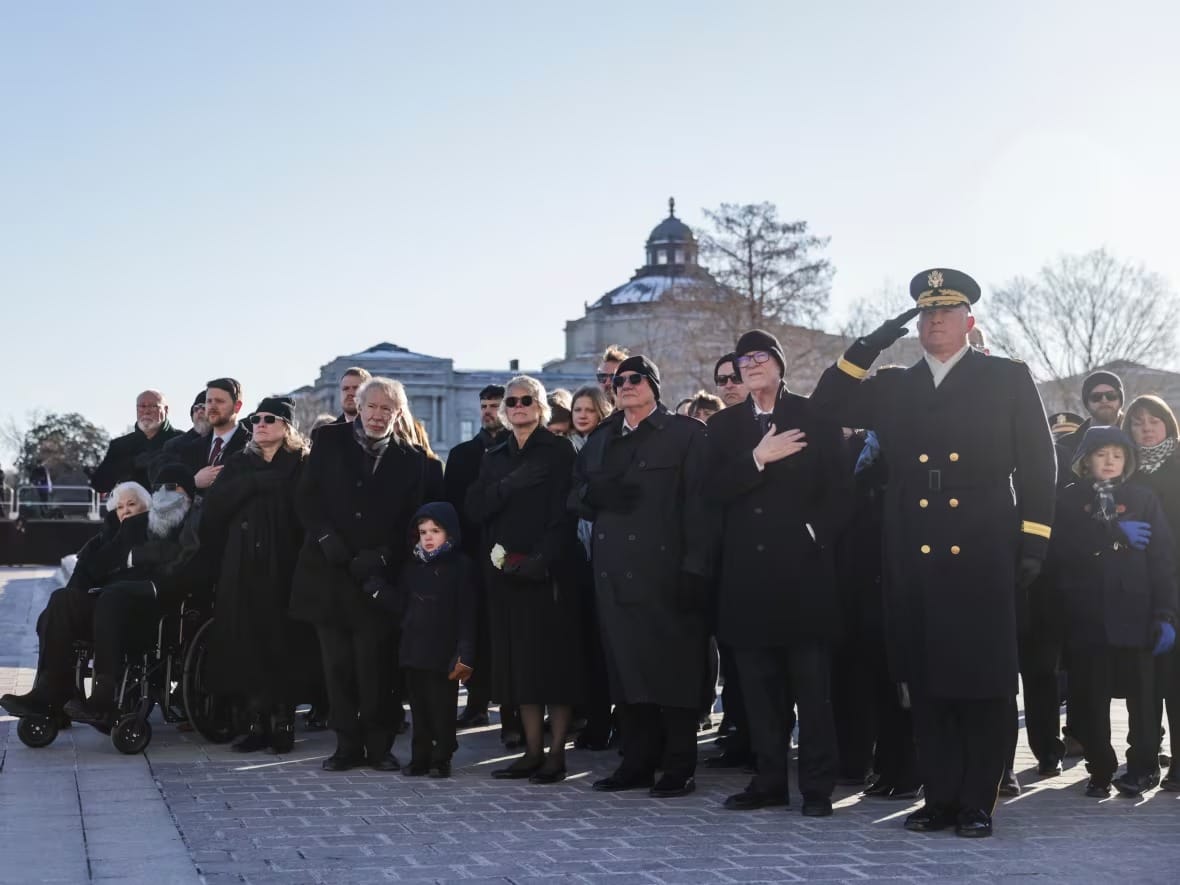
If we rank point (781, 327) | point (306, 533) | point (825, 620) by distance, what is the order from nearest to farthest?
1. point (825, 620)
2. point (306, 533)
3. point (781, 327)

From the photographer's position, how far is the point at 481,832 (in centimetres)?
713

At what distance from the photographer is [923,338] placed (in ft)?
25.1

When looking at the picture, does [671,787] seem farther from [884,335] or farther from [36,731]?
[36,731]

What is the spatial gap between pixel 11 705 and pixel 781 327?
47766mm

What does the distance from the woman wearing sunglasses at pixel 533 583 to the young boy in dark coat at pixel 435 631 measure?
167mm

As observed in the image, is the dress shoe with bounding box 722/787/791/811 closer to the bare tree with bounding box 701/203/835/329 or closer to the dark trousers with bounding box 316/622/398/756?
the dark trousers with bounding box 316/622/398/756

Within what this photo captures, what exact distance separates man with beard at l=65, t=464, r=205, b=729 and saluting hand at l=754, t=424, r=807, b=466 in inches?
154

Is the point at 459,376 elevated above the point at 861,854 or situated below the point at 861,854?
above

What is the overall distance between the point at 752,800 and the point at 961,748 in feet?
3.38

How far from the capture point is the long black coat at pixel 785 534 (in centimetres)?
788

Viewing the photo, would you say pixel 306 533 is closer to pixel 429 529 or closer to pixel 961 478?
pixel 429 529

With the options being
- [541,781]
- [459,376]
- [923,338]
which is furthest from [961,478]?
[459,376]

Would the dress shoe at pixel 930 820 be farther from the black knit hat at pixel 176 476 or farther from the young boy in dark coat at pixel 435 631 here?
the black knit hat at pixel 176 476

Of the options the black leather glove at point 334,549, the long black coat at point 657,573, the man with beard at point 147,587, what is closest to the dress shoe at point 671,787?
the long black coat at point 657,573
